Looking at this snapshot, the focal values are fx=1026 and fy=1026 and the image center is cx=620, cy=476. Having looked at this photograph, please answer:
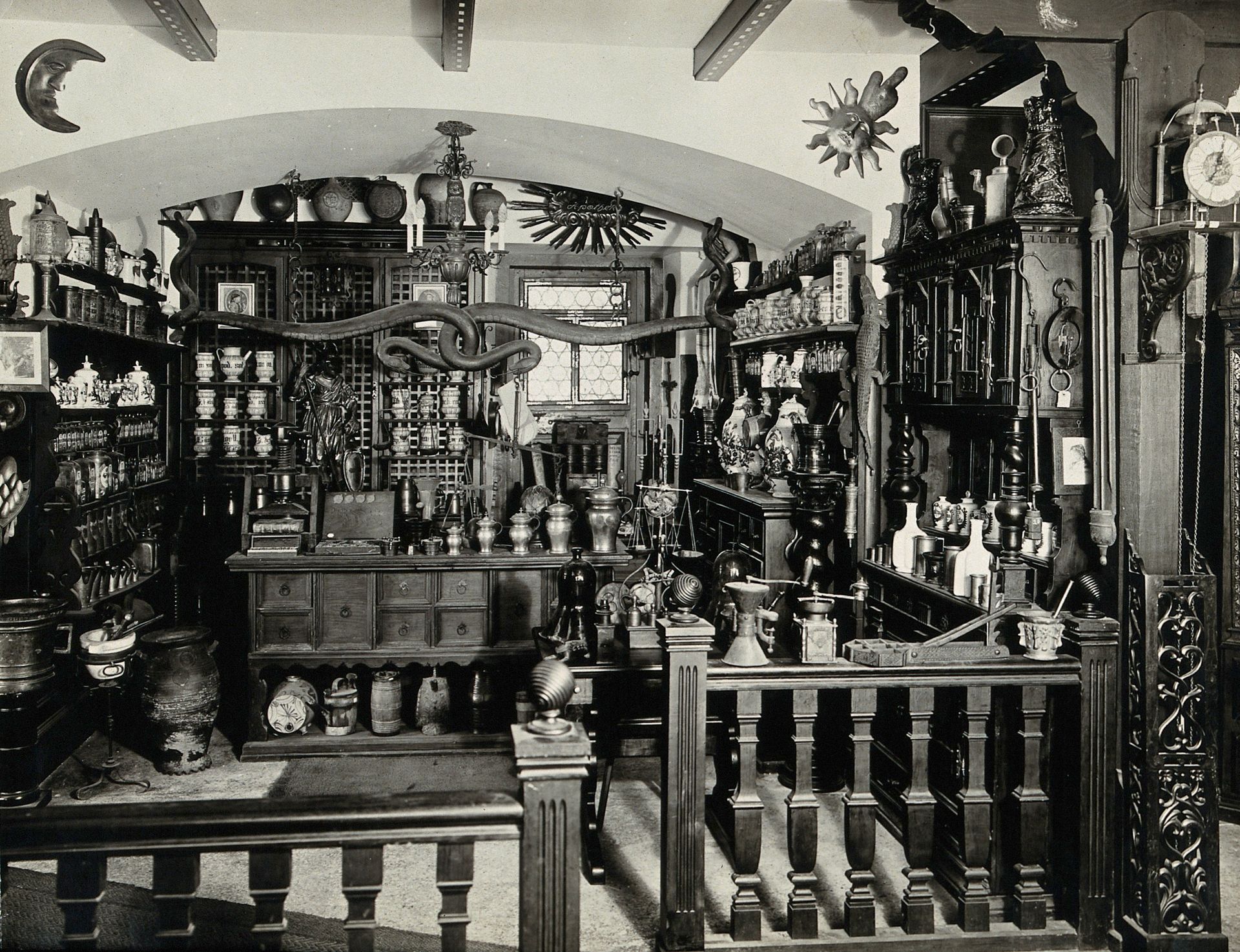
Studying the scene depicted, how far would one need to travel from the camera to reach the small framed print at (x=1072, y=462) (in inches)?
156

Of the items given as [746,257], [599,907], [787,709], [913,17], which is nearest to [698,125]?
[913,17]

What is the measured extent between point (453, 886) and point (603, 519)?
12.4ft

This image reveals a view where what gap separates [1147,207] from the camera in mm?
3441

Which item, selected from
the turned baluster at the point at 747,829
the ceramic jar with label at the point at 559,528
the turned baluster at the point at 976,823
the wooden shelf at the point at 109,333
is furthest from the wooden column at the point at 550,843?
the wooden shelf at the point at 109,333

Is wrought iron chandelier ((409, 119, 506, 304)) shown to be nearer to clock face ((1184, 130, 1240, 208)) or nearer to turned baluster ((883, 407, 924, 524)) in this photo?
turned baluster ((883, 407, 924, 524))

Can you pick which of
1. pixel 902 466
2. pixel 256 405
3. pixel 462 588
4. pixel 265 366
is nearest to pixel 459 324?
pixel 462 588

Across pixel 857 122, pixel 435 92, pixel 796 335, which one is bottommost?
pixel 796 335

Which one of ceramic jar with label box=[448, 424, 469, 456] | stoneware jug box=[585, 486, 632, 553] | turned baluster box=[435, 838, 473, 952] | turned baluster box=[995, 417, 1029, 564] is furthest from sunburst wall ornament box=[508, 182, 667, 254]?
turned baluster box=[435, 838, 473, 952]

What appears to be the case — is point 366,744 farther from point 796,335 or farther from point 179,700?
point 796,335

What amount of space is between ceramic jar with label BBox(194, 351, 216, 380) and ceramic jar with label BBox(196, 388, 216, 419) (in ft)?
0.37

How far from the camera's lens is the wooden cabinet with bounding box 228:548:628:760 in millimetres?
5676

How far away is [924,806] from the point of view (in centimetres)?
327

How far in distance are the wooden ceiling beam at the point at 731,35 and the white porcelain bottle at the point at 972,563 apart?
2.46m

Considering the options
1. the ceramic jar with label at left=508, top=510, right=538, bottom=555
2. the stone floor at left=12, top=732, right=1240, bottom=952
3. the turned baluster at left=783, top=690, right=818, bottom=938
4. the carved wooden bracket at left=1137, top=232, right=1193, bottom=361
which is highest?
the carved wooden bracket at left=1137, top=232, right=1193, bottom=361
